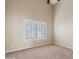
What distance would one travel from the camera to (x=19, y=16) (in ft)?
13.7

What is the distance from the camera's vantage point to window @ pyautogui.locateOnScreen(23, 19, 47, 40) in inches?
176

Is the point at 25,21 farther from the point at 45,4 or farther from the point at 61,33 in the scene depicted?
the point at 61,33

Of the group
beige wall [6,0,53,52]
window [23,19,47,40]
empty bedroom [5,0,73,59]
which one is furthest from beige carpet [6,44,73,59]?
window [23,19,47,40]

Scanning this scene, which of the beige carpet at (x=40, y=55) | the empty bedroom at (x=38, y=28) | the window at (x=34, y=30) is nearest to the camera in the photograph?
the beige carpet at (x=40, y=55)

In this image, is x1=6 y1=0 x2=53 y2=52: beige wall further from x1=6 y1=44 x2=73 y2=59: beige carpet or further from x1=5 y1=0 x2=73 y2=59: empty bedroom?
x1=6 y1=44 x2=73 y2=59: beige carpet

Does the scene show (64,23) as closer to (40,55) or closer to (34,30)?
(34,30)

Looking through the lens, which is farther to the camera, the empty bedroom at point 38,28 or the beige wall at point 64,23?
the beige wall at point 64,23

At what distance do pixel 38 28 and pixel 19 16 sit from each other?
1.57 meters

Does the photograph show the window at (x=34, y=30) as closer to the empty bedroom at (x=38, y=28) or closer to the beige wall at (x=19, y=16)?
the empty bedroom at (x=38, y=28)

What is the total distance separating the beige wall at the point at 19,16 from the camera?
382 cm

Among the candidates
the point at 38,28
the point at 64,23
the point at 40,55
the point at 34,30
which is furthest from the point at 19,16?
the point at 64,23

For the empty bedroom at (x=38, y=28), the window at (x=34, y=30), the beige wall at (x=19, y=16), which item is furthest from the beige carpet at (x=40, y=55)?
the window at (x=34, y=30)

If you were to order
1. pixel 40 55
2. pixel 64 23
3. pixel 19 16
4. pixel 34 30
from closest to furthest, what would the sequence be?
pixel 40 55, pixel 19 16, pixel 34 30, pixel 64 23
